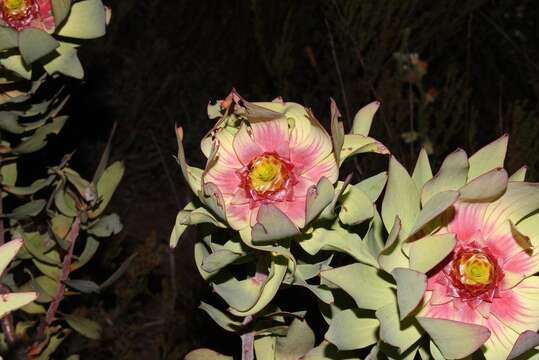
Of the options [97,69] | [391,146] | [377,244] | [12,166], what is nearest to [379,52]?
[391,146]

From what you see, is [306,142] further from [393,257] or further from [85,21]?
[85,21]

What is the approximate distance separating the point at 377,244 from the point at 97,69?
2.70 m

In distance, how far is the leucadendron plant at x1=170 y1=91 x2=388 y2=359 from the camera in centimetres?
68

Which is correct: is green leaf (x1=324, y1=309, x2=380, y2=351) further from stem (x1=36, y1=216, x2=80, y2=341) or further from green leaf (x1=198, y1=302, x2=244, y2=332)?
stem (x1=36, y1=216, x2=80, y2=341)

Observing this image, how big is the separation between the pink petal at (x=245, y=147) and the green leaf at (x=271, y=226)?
10 centimetres

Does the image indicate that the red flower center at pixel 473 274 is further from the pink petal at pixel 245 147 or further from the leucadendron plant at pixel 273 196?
the pink petal at pixel 245 147

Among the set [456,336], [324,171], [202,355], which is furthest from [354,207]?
[202,355]

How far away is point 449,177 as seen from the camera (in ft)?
2.15

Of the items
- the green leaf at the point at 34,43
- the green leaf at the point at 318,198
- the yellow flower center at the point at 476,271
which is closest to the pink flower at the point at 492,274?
the yellow flower center at the point at 476,271

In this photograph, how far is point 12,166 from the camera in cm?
115

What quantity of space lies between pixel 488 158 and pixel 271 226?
19 cm

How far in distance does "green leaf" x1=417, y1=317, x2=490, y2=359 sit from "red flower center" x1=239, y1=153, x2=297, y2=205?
0.56 ft

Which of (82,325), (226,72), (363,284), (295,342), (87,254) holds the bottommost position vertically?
(226,72)

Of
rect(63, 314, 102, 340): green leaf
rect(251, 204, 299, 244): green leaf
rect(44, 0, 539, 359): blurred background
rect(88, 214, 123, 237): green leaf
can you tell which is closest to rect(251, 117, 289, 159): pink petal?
rect(251, 204, 299, 244): green leaf
